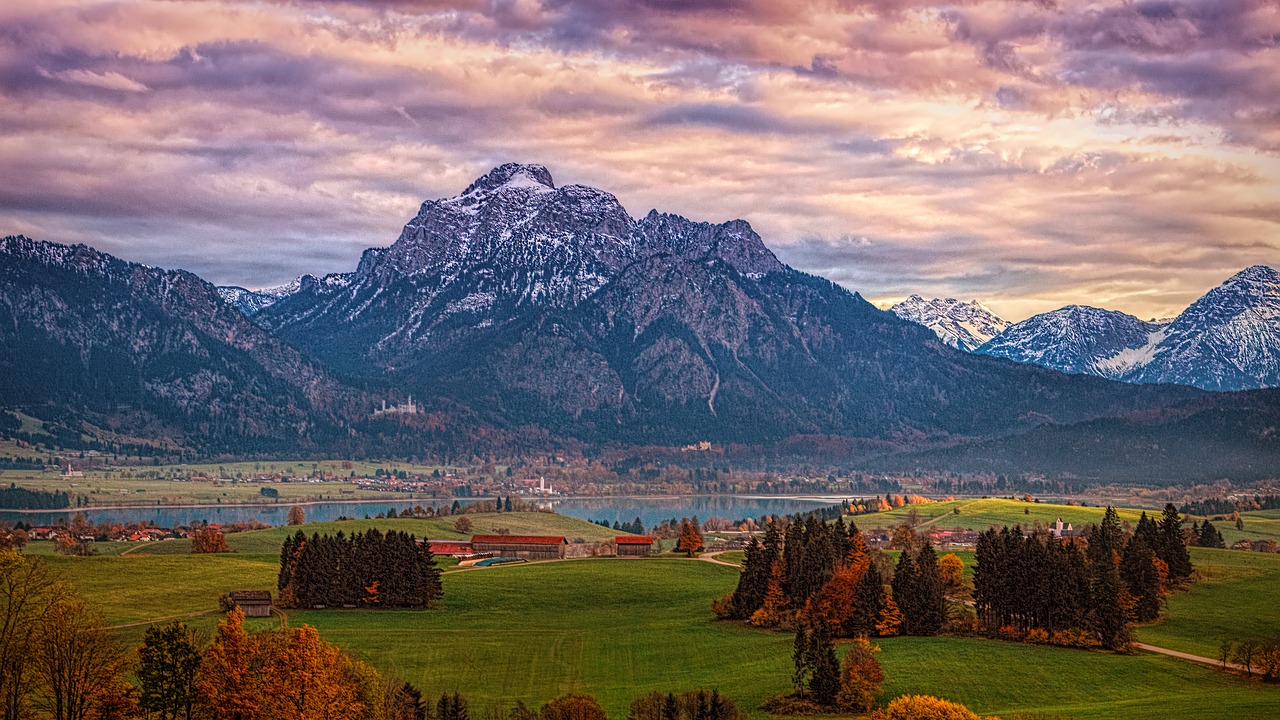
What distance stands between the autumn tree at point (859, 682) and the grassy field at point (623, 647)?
1.33 meters

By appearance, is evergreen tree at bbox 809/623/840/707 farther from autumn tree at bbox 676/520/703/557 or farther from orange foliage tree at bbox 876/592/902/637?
autumn tree at bbox 676/520/703/557

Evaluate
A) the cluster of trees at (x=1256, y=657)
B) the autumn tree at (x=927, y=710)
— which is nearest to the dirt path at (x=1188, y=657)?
the cluster of trees at (x=1256, y=657)

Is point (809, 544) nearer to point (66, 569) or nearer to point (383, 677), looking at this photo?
point (383, 677)

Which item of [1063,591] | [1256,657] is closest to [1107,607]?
[1063,591]

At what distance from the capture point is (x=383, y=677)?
8175 cm

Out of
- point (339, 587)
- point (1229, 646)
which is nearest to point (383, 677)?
point (339, 587)

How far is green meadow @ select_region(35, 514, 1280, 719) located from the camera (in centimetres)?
7988

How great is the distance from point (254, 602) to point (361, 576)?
1098cm

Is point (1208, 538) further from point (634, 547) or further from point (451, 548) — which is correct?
point (451, 548)

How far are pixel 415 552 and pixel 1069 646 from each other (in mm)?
56033

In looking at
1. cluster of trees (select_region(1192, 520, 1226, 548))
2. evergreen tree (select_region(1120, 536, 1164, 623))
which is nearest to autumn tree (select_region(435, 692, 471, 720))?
evergreen tree (select_region(1120, 536, 1164, 623))

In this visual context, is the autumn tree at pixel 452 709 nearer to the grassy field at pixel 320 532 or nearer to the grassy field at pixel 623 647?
the grassy field at pixel 623 647

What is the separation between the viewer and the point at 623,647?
325 ft

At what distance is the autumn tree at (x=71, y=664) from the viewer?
57.0m
